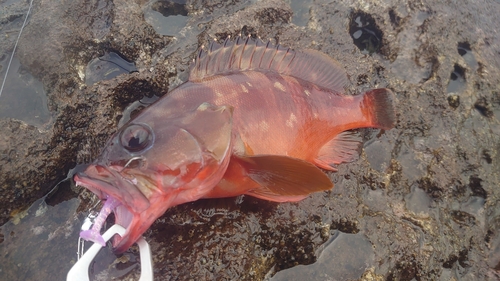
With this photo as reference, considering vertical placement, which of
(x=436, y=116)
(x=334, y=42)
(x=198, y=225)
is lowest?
(x=198, y=225)

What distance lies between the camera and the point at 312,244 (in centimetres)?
229

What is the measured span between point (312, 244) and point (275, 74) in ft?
4.04

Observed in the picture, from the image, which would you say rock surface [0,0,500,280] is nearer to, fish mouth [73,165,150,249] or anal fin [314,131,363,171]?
anal fin [314,131,363,171]

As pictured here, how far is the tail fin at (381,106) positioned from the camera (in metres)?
2.71

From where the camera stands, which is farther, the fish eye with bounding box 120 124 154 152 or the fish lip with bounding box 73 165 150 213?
the fish eye with bounding box 120 124 154 152

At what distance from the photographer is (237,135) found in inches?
83.1

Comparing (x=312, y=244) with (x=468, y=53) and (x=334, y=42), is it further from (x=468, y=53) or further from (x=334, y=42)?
(x=468, y=53)

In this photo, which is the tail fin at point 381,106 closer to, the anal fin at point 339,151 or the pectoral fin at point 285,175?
the anal fin at point 339,151

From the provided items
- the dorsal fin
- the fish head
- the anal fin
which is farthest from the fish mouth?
the anal fin

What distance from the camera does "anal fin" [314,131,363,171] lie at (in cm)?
263

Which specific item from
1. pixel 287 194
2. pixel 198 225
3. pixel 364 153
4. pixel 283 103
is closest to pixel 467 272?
pixel 364 153

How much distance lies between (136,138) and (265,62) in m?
1.20

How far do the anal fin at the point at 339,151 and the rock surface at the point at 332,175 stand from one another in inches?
2.8

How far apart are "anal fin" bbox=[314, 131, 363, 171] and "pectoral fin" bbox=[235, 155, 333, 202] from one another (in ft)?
2.13
